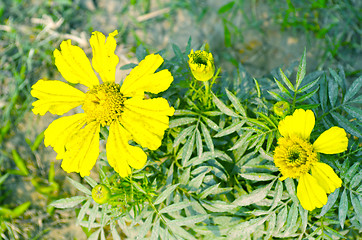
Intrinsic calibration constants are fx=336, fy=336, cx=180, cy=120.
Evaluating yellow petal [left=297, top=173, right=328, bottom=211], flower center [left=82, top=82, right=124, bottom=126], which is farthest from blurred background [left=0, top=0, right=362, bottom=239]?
yellow petal [left=297, top=173, right=328, bottom=211]

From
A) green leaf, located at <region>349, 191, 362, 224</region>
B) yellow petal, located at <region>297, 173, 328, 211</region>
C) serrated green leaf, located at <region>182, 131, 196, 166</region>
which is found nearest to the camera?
yellow petal, located at <region>297, 173, 328, 211</region>

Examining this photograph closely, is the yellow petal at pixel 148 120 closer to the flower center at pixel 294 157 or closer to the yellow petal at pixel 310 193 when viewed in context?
the flower center at pixel 294 157

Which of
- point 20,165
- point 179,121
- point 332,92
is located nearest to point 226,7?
point 332,92

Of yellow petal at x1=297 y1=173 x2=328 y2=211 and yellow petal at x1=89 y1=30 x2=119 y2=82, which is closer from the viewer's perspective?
yellow petal at x1=297 y1=173 x2=328 y2=211

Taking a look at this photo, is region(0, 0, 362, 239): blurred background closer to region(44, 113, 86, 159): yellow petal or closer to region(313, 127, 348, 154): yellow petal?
region(44, 113, 86, 159): yellow petal

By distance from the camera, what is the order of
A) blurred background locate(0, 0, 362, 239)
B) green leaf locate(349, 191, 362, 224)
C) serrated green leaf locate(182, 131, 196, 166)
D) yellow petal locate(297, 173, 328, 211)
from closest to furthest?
yellow petal locate(297, 173, 328, 211) < green leaf locate(349, 191, 362, 224) < serrated green leaf locate(182, 131, 196, 166) < blurred background locate(0, 0, 362, 239)

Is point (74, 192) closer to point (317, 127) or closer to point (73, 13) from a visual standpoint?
point (73, 13)

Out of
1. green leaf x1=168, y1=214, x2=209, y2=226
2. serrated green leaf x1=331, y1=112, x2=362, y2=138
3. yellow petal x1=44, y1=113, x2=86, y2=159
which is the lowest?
green leaf x1=168, y1=214, x2=209, y2=226
